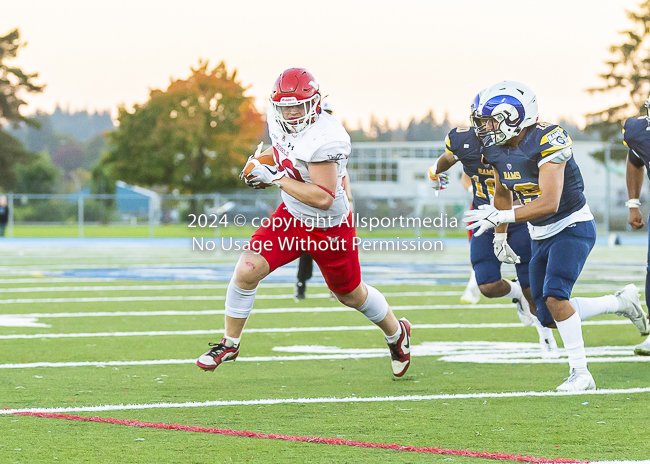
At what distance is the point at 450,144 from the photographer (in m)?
6.20

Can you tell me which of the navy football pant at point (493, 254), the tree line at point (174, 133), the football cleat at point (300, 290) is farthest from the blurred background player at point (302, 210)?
the tree line at point (174, 133)

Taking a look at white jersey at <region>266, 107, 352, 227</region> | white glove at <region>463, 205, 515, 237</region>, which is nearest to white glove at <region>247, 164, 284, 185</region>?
white jersey at <region>266, 107, 352, 227</region>

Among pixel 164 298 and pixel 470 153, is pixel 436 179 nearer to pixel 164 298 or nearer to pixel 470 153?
pixel 470 153

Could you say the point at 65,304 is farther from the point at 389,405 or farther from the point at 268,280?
the point at 389,405

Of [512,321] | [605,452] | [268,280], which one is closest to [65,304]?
[268,280]

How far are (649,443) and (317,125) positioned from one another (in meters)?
2.37

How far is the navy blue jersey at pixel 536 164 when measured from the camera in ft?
15.8

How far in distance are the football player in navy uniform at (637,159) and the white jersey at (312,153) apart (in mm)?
2123

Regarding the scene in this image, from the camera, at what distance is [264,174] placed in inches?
185

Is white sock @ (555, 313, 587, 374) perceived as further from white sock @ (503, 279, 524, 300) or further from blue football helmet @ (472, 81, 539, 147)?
white sock @ (503, 279, 524, 300)

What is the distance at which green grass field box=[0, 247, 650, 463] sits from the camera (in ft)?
11.9

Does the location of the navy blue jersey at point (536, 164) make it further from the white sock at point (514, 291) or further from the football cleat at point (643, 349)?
the white sock at point (514, 291)

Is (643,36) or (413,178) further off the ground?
(643,36)

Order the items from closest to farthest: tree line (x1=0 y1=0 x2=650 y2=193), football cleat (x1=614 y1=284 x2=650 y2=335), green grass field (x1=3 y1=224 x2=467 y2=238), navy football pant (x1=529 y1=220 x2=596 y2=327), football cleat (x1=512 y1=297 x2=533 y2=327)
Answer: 1. navy football pant (x1=529 y1=220 x2=596 y2=327)
2. football cleat (x1=614 y1=284 x2=650 y2=335)
3. football cleat (x1=512 y1=297 x2=533 y2=327)
4. green grass field (x1=3 y1=224 x2=467 y2=238)
5. tree line (x1=0 y1=0 x2=650 y2=193)
